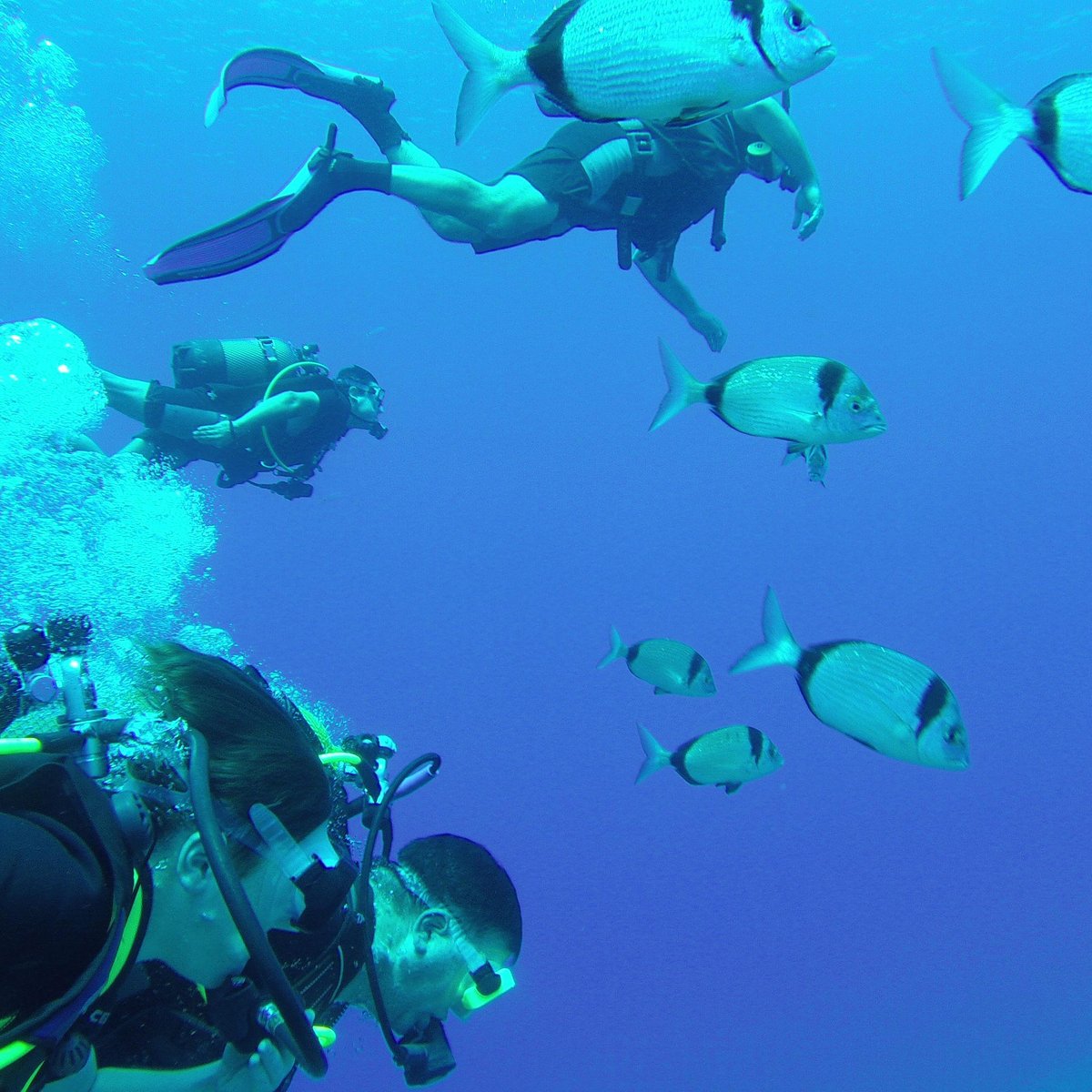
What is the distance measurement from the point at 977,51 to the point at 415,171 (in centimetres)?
2877

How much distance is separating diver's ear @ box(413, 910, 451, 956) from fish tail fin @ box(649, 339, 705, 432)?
1770 millimetres

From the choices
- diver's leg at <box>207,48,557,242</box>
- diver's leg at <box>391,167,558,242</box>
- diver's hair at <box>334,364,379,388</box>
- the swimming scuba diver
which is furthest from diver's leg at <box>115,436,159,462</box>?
the swimming scuba diver

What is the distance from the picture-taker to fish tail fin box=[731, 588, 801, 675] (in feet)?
7.66

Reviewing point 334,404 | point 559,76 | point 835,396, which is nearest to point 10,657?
point 559,76

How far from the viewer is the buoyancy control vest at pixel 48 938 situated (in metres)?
1.09

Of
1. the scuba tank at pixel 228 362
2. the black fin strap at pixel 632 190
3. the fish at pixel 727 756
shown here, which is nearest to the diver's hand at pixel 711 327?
the black fin strap at pixel 632 190

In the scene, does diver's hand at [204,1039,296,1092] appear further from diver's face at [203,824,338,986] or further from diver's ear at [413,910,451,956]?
diver's ear at [413,910,451,956]

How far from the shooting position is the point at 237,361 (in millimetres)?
7113

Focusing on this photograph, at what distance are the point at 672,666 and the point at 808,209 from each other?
332 cm

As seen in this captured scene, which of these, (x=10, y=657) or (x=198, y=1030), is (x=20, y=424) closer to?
(x=10, y=657)

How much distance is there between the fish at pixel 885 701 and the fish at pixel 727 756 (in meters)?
1.48

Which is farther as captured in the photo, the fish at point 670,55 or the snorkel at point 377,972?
the snorkel at point 377,972

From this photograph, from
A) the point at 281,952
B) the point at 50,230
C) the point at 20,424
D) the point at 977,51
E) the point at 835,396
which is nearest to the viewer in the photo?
the point at 281,952

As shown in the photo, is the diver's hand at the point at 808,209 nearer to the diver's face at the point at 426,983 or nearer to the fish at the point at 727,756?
the fish at the point at 727,756
